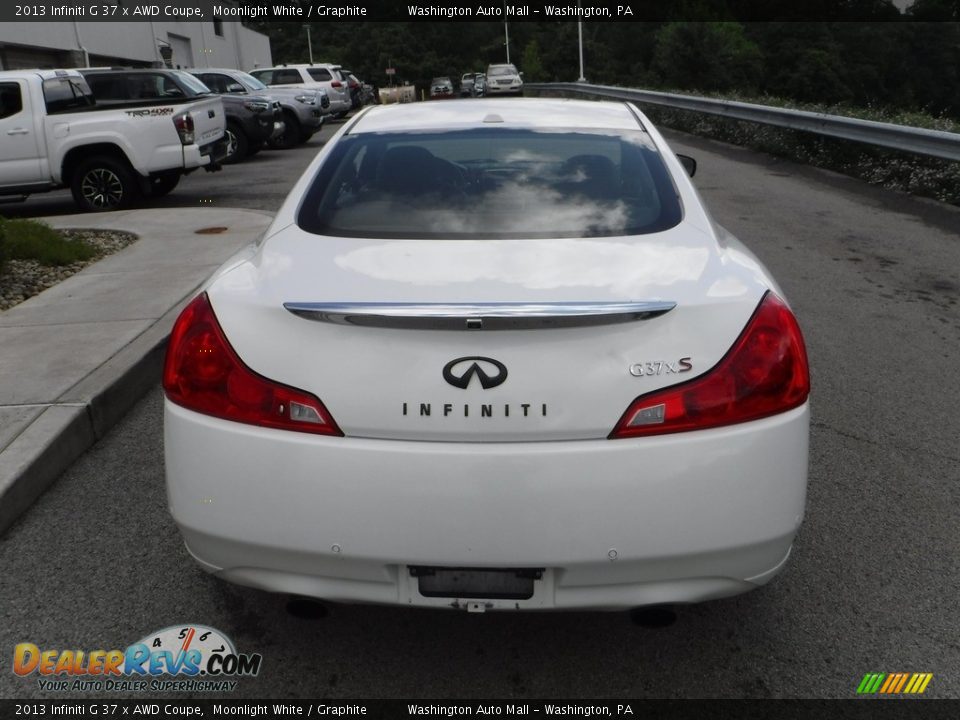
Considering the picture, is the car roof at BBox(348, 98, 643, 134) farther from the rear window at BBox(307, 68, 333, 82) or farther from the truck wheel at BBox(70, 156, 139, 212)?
the rear window at BBox(307, 68, 333, 82)

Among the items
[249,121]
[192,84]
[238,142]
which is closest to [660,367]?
[192,84]

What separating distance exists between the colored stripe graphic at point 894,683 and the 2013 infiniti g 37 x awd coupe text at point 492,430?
47cm

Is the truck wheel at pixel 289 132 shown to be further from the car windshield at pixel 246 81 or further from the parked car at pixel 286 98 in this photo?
the car windshield at pixel 246 81

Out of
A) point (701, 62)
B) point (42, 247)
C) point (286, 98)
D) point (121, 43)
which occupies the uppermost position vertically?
point (121, 43)

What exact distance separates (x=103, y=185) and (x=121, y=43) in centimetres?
3145

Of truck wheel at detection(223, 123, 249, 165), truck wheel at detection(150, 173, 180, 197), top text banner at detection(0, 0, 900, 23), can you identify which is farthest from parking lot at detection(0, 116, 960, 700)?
top text banner at detection(0, 0, 900, 23)

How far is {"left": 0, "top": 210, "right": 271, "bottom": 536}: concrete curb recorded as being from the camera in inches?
155

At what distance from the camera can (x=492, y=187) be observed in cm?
328

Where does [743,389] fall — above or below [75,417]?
above

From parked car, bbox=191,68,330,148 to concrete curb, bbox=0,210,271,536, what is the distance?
1493 cm

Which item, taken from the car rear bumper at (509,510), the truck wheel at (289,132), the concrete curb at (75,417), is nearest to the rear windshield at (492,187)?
the car rear bumper at (509,510)

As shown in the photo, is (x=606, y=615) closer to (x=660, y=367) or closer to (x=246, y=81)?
(x=660, y=367)

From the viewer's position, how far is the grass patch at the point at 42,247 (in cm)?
857

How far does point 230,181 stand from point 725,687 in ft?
48.5
